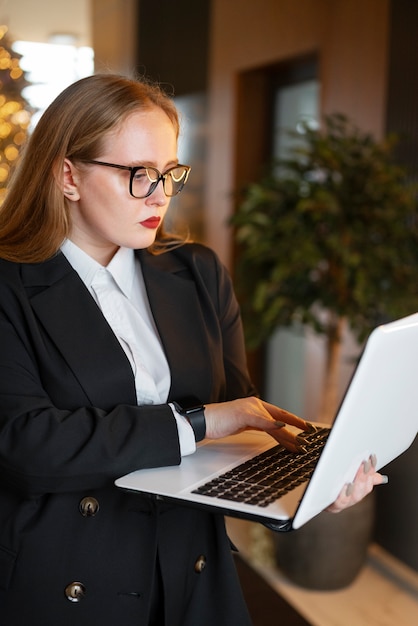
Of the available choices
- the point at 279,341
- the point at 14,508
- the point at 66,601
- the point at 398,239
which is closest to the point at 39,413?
the point at 14,508

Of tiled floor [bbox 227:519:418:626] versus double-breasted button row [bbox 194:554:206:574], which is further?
tiled floor [bbox 227:519:418:626]

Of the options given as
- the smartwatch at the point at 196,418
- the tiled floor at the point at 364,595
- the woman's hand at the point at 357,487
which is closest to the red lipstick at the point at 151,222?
the smartwatch at the point at 196,418

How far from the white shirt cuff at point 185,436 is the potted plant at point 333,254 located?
1.81m

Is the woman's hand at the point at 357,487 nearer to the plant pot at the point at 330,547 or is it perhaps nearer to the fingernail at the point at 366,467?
the fingernail at the point at 366,467

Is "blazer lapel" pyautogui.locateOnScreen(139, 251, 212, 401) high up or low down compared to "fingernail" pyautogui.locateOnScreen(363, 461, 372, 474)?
up

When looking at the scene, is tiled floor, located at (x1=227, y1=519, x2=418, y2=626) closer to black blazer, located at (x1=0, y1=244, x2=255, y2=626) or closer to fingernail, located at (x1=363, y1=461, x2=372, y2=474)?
black blazer, located at (x1=0, y1=244, x2=255, y2=626)

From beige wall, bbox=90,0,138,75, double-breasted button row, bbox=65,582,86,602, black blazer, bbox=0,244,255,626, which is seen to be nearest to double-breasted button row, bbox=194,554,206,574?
black blazer, bbox=0,244,255,626

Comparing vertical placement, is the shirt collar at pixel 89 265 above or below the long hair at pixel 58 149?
below

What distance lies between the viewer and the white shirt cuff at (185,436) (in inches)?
55.6

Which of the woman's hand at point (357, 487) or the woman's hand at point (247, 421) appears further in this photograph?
the woman's hand at point (247, 421)

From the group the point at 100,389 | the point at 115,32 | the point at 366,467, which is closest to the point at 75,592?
the point at 100,389

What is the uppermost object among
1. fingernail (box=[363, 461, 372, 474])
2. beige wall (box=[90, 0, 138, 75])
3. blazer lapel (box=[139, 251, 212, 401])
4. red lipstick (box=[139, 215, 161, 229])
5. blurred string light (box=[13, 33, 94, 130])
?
beige wall (box=[90, 0, 138, 75])

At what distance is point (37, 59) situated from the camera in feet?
16.5

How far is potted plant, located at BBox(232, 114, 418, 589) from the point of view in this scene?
10.4ft
